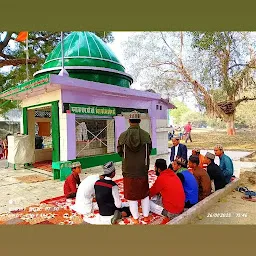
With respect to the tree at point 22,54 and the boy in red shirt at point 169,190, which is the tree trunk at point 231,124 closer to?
the boy in red shirt at point 169,190

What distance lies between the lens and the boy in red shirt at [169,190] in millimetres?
3368

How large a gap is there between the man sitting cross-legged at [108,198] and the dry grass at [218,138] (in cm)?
202

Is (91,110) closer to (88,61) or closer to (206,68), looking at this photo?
(88,61)

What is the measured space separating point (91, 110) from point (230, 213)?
4.10m

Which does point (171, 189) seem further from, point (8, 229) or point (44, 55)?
point (44, 55)

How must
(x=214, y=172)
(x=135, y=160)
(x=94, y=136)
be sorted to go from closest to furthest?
(x=135, y=160), (x=214, y=172), (x=94, y=136)

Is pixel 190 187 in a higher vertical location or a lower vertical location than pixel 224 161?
lower

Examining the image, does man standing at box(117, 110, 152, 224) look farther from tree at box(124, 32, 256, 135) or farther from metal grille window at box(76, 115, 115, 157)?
metal grille window at box(76, 115, 115, 157)

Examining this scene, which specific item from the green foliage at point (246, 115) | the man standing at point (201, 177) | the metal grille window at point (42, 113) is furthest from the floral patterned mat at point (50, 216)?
the metal grille window at point (42, 113)

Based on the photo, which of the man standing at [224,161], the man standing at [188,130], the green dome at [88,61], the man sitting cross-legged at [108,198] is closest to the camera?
the man sitting cross-legged at [108,198]

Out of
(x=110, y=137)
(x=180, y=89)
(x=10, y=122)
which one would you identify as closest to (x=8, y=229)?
(x=180, y=89)

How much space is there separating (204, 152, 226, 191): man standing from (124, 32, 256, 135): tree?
79 cm

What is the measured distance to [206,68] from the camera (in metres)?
4.95

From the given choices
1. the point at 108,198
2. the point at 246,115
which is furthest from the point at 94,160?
the point at 246,115
